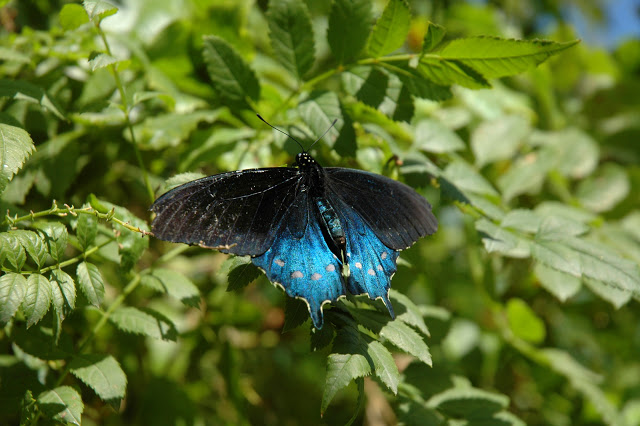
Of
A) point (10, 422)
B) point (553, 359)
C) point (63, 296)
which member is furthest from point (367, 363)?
point (553, 359)

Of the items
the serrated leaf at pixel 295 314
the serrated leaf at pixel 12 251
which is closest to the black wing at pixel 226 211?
the serrated leaf at pixel 295 314

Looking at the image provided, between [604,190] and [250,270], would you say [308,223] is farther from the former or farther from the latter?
[604,190]

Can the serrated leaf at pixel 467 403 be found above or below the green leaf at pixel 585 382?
above

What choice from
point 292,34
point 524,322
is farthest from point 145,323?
point 524,322

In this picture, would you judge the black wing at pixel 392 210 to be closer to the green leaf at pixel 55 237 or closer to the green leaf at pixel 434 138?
the green leaf at pixel 434 138

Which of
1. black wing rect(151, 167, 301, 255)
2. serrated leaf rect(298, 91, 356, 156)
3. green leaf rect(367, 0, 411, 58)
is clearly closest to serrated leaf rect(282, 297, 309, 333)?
black wing rect(151, 167, 301, 255)

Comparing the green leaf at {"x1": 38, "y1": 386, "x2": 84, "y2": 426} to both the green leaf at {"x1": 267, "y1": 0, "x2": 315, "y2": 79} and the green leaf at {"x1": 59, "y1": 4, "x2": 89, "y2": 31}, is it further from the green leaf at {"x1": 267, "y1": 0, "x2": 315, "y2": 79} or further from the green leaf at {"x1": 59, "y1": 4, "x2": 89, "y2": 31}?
the green leaf at {"x1": 267, "y1": 0, "x2": 315, "y2": 79}
